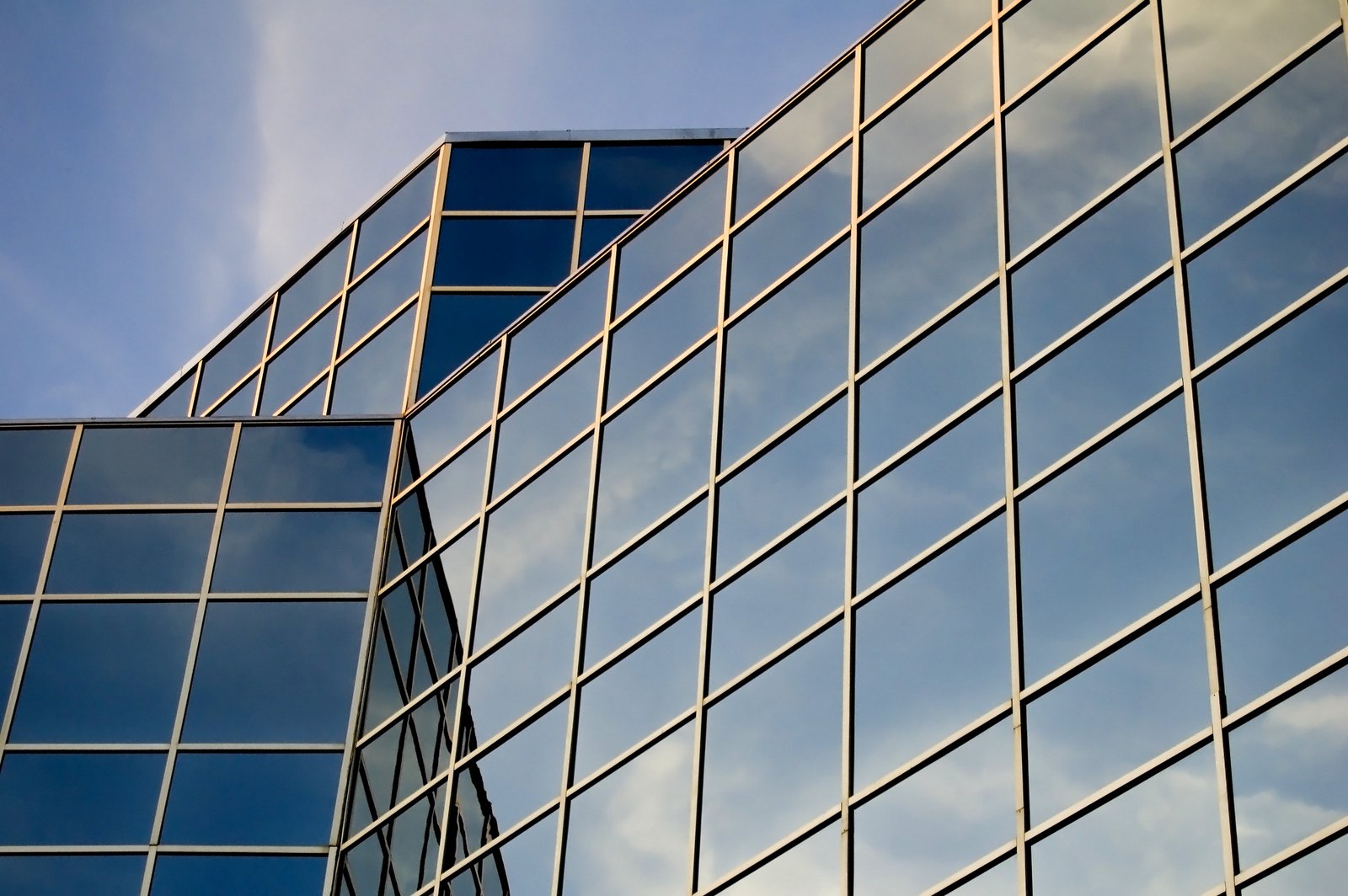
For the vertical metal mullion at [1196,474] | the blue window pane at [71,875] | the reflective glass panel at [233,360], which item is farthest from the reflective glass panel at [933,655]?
the reflective glass panel at [233,360]

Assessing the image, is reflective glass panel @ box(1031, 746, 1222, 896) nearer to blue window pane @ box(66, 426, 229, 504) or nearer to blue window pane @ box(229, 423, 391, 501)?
blue window pane @ box(229, 423, 391, 501)

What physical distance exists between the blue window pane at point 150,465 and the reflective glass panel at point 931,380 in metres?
10.6

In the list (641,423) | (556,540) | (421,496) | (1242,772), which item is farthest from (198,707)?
(1242,772)

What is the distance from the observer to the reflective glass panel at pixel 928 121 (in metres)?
19.4

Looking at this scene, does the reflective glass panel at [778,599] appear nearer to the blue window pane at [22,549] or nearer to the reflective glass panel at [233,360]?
the blue window pane at [22,549]

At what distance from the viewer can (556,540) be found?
20922mm

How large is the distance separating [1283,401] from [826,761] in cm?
520

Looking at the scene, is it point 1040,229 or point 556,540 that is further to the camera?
point 556,540

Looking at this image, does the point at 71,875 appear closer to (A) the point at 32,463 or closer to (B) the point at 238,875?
(B) the point at 238,875

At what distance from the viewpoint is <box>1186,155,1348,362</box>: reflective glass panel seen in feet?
49.3

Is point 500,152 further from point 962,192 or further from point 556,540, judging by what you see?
point 962,192

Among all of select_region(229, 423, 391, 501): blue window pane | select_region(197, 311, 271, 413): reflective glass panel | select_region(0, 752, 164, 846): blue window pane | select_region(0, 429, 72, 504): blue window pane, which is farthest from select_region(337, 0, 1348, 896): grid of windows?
select_region(197, 311, 271, 413): reflective glass panel

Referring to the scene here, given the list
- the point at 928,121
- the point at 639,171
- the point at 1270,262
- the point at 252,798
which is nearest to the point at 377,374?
the point at 639,171

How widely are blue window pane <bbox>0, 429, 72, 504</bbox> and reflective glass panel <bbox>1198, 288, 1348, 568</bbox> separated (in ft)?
55.3
